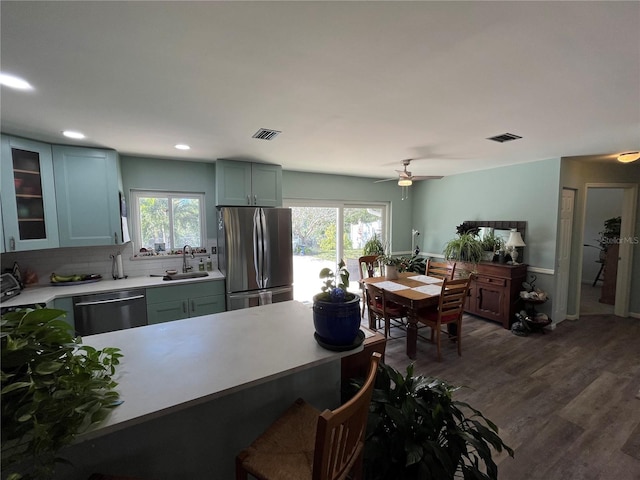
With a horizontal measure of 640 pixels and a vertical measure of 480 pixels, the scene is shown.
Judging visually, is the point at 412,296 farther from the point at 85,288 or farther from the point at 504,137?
the point at 85,288

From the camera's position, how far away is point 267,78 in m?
1.53

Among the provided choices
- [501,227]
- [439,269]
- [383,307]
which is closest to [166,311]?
[383,307]

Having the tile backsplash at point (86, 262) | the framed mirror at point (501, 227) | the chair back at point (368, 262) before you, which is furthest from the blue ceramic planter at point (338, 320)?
the framed mirror at point (501, 227)

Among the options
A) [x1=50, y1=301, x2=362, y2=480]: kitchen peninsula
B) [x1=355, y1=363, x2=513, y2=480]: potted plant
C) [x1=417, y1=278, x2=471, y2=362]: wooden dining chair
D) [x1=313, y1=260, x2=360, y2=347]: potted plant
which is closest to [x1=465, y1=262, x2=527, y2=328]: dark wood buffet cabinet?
[x1=417, y1=278, x2=471, y2=362]: wooden dining chair

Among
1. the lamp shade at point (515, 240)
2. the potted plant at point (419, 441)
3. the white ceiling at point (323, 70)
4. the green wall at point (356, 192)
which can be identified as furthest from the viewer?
the green wall at point (356, 192)

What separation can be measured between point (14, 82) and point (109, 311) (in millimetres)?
2109

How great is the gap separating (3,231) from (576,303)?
694 centimetres

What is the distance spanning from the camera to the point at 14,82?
60.4 inches

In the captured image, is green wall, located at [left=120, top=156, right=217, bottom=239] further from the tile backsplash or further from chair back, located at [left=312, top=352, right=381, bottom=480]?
chair back, located at [left=312, top=352, right=381, bottom=480]

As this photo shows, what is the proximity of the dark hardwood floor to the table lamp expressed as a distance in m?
1.02

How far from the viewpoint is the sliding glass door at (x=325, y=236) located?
15.6 ft

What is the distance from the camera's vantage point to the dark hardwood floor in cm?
178

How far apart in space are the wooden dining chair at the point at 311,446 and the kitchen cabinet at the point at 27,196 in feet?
9.47

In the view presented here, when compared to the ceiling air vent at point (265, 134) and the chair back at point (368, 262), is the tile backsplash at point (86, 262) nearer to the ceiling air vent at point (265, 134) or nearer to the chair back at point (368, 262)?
the ceiling air vent at point (265, 134)
